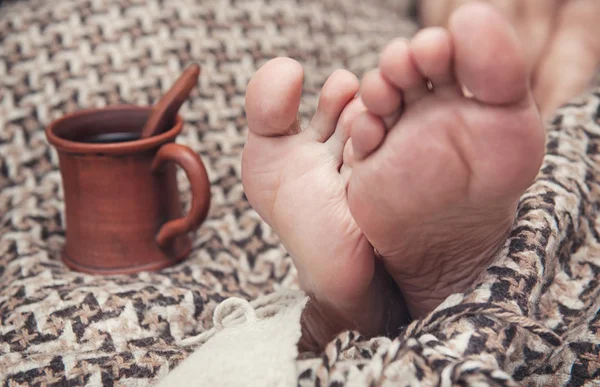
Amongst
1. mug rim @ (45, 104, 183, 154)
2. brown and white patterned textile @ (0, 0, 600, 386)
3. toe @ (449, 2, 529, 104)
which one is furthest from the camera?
mug rim @ (45, 104, 183, 154)

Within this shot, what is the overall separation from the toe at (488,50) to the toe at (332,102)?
193 mm

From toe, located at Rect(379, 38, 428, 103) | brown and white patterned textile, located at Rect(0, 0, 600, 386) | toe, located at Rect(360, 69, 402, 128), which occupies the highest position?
toe, located at Rect(379, 38, 428, 103)

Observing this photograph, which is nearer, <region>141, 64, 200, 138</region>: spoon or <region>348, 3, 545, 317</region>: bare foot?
<region>348, 3, 545, 317</region>: bare foot

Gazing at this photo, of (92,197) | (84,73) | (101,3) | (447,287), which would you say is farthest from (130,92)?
(447,287)

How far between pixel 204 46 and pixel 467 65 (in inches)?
31.4

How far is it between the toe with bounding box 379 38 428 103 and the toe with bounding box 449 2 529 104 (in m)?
0.04

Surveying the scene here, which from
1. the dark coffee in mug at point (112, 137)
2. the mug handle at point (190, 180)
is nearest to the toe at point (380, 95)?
the mug handle at point (190, 180)

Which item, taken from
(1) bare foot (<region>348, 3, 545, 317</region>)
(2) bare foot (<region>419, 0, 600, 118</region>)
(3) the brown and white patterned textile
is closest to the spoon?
(3) the brown and white patterned textile

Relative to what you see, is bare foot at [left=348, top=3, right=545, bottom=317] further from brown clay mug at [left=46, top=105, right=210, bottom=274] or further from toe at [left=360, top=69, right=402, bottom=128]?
brown clay mug at [left=46, top=105, right=210, bottom=274]

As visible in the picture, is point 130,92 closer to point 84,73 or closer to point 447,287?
point 84,73

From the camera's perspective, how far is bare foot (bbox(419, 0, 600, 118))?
1135mm

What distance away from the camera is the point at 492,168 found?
0.47 m

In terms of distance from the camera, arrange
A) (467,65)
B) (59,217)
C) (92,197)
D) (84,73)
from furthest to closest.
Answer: (84,73) → (59,217) → (92,197) → (467,65)

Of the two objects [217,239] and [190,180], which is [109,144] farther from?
[217,239]
